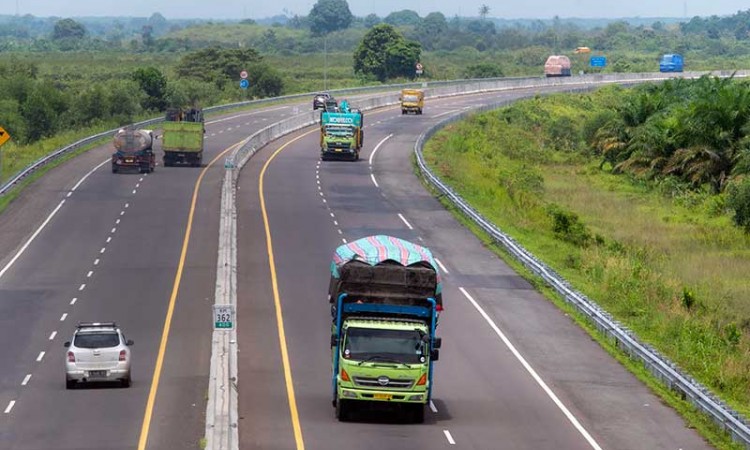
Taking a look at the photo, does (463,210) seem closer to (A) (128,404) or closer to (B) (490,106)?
(A) (128,404)

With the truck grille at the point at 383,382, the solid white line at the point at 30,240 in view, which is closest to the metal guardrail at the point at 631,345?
the truck grille at the point at 383,382

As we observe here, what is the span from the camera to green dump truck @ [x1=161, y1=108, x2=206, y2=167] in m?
83.0

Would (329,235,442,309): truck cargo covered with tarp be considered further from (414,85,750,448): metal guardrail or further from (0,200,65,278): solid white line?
(0,200,65,278): solid white line

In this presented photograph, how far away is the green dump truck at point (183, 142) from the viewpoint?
272 feet

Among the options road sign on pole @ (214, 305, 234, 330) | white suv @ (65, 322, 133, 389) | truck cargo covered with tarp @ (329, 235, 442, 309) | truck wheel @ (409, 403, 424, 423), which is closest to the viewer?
truck wheel @ (409, 403, 424, 423)

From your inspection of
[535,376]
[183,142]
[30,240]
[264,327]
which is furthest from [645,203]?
[535,376]

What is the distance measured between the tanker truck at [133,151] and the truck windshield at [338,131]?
12.5 meters

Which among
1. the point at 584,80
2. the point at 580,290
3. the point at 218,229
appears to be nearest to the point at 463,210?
the point at 218,229

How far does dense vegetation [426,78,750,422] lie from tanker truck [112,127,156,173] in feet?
59.3

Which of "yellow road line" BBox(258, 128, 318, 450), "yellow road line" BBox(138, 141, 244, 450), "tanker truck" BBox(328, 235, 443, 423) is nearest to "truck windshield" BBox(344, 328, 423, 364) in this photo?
"tanker truck" BBox(328, 235, 443, 423)

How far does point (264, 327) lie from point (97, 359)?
894 cm

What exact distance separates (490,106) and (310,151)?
37533mm

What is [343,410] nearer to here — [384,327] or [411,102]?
[384,327]

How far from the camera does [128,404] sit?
31.6 meters
